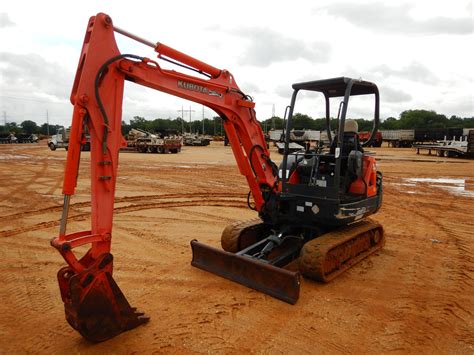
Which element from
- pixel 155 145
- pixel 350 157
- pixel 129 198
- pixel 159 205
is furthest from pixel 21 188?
pixel 155 145

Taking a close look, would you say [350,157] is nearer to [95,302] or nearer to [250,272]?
[250,272]

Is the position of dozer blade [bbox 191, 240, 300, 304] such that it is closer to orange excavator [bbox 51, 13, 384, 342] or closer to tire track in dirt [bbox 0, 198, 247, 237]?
orange excavator [bbox 51, 13, 384, 342]

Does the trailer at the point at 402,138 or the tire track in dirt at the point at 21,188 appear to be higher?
the trailer at the point at 402,138

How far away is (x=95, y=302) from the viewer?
3.54m

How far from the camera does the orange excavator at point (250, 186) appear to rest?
360 cm

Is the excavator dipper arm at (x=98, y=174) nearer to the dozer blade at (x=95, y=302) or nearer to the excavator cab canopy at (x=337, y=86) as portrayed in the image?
the dozer blade at (x=95, y=302)

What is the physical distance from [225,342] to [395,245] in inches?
178

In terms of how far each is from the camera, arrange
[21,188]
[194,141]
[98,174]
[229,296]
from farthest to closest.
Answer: [194,141], [21,188], [229,296], [98,174]

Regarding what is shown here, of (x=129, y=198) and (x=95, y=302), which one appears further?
(x=129, y=198)

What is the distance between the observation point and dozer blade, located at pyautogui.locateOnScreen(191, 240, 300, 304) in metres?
4.54

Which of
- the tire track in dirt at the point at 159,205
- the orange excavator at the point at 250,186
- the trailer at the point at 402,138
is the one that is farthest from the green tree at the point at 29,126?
the orange excavator at the point at 250,186

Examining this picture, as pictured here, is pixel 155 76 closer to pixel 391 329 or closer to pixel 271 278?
pixel 271 278

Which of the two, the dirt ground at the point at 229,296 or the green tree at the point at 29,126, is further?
the green tree at the point at 29,126

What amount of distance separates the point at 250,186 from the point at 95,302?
2826mm
